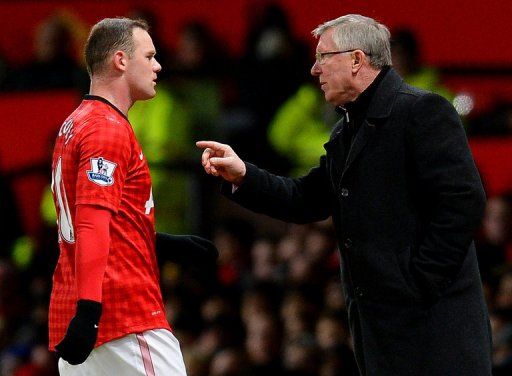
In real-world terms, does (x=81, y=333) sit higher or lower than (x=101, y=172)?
lower

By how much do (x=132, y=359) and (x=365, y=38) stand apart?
1410 millimetres

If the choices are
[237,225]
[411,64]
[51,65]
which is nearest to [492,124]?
[411,64]

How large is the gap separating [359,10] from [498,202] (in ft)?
8.57

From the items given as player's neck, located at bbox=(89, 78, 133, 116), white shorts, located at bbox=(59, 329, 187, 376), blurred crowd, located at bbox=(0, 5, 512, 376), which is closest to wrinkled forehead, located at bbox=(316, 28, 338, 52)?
player's neck, located at bbox=(89, 78, 133, 116)

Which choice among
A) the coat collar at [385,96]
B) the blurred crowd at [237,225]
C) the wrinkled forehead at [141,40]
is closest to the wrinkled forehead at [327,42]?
the coat collar at [385,96]

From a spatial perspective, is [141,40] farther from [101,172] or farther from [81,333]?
[81,333]

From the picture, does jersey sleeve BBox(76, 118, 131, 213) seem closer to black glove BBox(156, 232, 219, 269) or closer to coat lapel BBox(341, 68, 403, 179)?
black glove BBox(156, 232, 219, 269)

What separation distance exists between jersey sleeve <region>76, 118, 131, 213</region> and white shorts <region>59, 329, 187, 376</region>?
0.46 metres

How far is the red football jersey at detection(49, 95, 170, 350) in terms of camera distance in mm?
4293

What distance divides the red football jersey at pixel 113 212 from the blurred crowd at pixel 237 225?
9.03ft

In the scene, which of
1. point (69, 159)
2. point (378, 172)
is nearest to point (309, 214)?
point (378, 172)

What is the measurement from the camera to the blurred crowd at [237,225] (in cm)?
745

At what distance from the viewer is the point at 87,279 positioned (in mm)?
4207

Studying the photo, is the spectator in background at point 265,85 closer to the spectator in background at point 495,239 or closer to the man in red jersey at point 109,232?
the spectator in background at point 495,239
